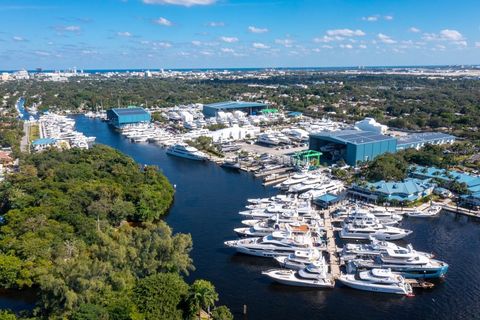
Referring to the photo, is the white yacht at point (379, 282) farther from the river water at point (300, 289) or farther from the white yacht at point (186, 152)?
the white yacht at point (186, 152)

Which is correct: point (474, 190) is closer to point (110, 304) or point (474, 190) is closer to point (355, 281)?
point (355, 281)

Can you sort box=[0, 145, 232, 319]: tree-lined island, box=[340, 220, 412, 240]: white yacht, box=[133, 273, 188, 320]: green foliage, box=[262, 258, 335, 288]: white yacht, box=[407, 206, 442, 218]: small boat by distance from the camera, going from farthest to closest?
box=[407, 206, 442, 218]: small boat, box=[340, 220, 412, 240]: white yacht, box=[262, 258, 335, 288]: white yacht, box=[0, 145, 232, 319]: tree-lined island, box=[133, 273, 188, 320]: green foliage

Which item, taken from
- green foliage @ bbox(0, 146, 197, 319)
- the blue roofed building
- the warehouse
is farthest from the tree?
the warehouse

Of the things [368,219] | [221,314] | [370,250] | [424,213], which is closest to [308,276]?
[370,250]

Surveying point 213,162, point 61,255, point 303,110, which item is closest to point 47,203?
point 61,255

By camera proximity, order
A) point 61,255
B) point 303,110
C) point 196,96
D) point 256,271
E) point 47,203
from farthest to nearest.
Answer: point 196,96 → point 303,110 → point 47,203 → point 256,271 → point 61,255

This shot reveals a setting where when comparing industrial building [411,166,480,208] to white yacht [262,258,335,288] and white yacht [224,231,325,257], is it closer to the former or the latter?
white yacht [224,231,325,257]
